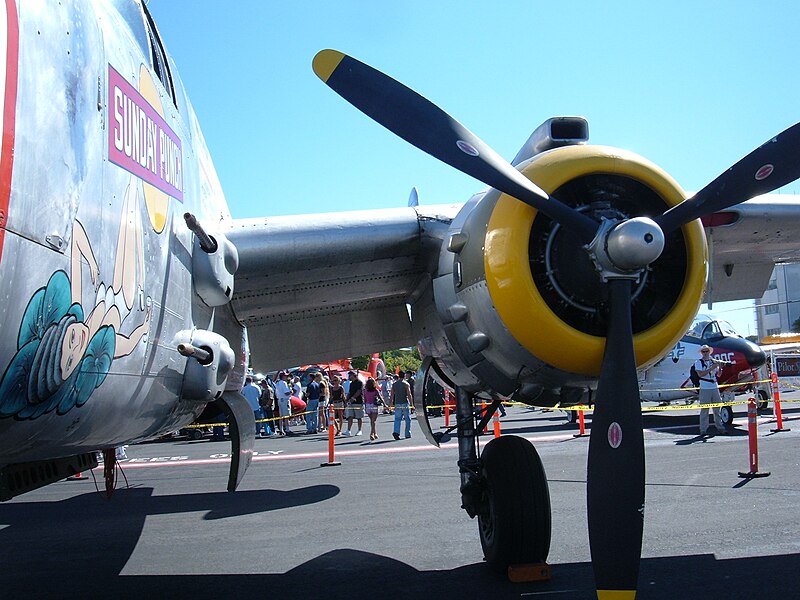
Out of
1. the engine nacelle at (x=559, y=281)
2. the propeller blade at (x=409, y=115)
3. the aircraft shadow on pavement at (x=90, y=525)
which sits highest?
the propeller blade at (x=409, y=115)

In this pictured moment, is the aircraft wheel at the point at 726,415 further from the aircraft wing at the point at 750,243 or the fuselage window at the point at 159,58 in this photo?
the fuselage window at the point at 159,58

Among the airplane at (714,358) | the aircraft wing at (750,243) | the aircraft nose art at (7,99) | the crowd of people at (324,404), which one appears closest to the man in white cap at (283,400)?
the crowd of people at (324,404)

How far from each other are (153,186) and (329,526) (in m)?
4.78

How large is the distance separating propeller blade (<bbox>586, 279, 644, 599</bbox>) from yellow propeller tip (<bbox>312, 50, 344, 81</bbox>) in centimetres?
207

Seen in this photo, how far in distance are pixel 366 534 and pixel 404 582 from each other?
176cm

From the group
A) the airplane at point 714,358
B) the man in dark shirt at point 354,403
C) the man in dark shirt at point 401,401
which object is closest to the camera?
the man in dark shirt at point 401,401

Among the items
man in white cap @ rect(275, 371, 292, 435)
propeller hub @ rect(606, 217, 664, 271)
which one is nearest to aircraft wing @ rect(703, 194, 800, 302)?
propeller hub @ rect(606, 217, 664, 271)

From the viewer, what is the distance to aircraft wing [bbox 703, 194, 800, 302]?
18.6ft

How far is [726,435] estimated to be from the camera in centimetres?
1456

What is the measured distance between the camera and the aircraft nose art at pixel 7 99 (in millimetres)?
2166

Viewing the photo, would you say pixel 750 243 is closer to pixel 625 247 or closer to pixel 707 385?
pixel 625 247

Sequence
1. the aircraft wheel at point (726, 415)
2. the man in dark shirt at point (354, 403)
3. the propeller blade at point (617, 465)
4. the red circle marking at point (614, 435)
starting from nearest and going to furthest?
the propeller blade at point (617, 465), the red circle marking at point (614, 435), the aircraft wheel at point (726, 415), the man in dark shirt at point (354, 403)

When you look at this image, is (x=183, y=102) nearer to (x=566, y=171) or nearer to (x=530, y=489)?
(x=566, y=171)

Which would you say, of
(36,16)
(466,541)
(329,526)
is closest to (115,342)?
(36,16)
